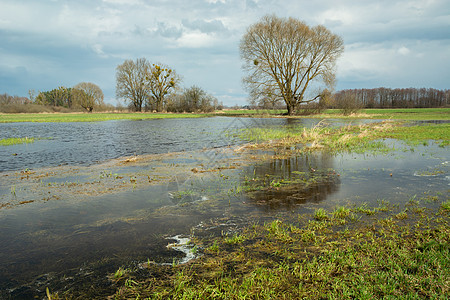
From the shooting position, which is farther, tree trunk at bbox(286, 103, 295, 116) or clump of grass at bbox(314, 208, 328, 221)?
tree trunk at bbox(286, 103, 295, 116)

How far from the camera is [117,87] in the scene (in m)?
68.3

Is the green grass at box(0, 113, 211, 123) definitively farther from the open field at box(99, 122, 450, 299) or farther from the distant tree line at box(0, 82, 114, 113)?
the open field at box(99, 122, 450, 299)

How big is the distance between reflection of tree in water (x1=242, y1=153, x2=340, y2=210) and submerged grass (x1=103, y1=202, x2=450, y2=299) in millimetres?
1369

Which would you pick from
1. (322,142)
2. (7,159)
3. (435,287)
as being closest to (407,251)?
(435,287)

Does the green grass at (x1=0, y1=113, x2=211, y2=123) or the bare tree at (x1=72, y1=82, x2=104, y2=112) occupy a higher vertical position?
the bare tree at (x1=72, y1=82, x2=104, y2=112)

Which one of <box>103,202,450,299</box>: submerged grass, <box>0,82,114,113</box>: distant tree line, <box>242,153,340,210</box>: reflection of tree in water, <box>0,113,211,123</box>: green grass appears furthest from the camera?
<box>0,82,114,113</box>: distant tree line

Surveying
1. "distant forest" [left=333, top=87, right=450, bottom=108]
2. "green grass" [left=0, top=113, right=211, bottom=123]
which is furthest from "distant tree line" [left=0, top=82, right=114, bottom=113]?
"distant forest" [left=333, top=87, right=450, bottom=108]

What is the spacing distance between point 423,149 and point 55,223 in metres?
13.8

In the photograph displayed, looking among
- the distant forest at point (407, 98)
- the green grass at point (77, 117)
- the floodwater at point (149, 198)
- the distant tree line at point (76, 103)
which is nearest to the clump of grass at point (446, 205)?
the floodwater at point (149, 198)

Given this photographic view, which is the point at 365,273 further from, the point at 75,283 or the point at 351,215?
the point at 75,283

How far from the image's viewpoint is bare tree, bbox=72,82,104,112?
7906 cm

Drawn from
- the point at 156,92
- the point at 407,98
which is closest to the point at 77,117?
the point at 156,92

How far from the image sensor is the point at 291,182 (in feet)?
23.0

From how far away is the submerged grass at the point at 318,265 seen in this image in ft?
8.77
